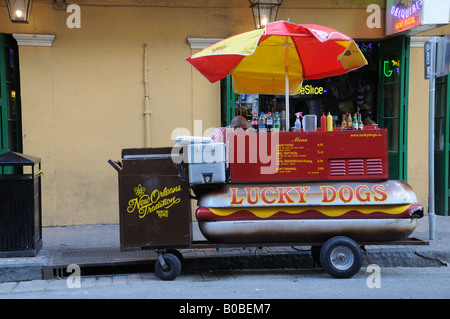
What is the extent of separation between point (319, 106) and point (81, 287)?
6.04m

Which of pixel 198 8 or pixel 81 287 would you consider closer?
pixel 81 287

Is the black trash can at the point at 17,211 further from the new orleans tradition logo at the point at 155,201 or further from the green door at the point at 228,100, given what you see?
the green door at the point at 228,100

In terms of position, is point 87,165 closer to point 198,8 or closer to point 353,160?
point 198,8

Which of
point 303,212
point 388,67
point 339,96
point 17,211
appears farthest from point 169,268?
point 388,67

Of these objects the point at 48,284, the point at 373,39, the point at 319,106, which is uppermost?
the point at 373,39

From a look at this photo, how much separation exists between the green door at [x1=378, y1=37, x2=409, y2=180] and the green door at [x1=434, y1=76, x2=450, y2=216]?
0.88 m

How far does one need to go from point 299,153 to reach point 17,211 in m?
3.68

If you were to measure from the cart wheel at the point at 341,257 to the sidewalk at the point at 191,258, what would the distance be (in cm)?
90

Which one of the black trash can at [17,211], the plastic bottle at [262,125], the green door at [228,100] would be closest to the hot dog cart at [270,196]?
the plastic bottle at [262,125]

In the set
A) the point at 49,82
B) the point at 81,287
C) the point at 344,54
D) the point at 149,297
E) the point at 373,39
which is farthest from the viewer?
the point at 373,39

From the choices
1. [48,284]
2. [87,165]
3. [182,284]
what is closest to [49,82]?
[87,165]

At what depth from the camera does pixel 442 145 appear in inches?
→ 421

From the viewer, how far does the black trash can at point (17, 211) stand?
284 inches

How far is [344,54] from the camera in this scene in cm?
751
